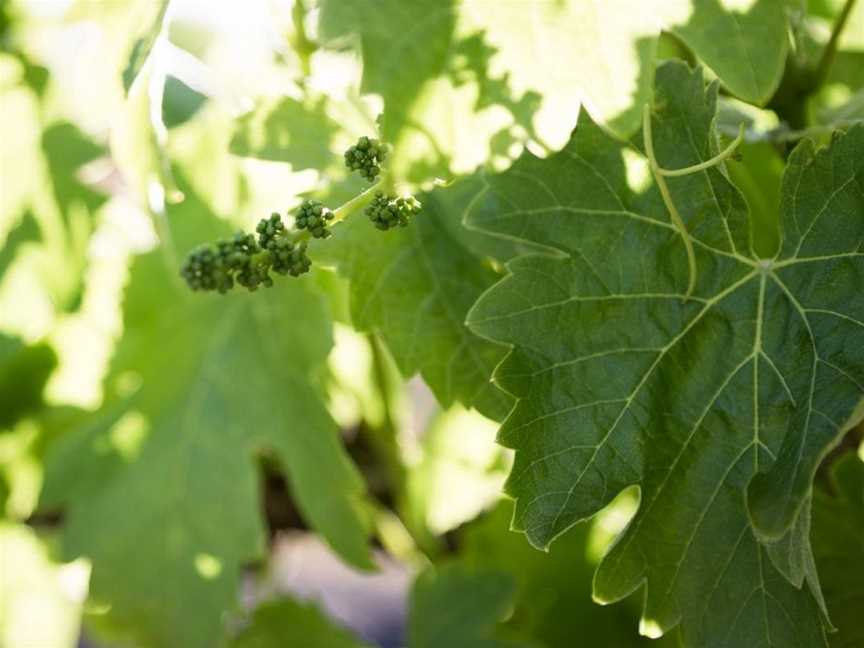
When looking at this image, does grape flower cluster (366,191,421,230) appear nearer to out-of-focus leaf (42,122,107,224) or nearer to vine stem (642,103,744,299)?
vine stem (642,103,744,299)

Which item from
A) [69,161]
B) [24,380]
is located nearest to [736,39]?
[69,161]

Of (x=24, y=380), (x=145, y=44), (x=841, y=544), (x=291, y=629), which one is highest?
(x=145, y=44)

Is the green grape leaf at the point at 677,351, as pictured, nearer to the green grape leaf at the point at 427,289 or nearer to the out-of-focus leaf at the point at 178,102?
the green grape leaf at the point at 427,289

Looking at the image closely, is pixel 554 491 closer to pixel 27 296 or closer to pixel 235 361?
pixel 235 361

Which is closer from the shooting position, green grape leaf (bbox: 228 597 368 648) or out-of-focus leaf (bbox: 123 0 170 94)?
out-of-focus leaf (bbox: 123 0 170 94)

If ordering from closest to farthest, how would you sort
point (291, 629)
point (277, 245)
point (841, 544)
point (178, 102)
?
1. point (277, 245)
2. point (841, 544)
3. point (178, 102)
4. point (291, 629)

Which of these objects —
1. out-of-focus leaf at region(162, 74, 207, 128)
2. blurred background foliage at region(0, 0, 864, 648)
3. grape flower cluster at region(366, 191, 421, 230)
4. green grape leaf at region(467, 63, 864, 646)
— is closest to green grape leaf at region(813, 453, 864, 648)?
blurred background foliage at region(0, 0, 864, 648)

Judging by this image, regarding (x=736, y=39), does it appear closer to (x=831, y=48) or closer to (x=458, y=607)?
(x=831, y=48)

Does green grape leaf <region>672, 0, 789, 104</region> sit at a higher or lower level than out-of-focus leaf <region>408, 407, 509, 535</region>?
higher
